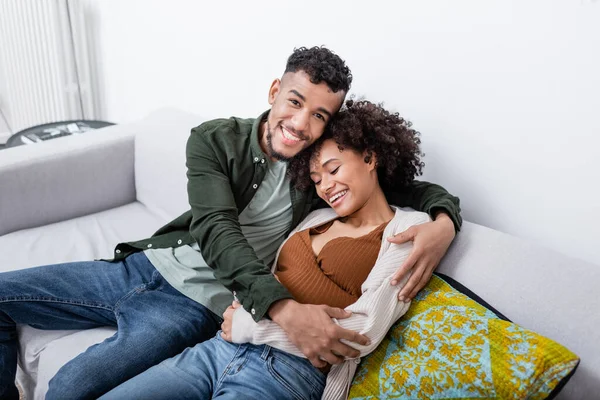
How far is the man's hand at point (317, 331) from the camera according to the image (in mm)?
1154

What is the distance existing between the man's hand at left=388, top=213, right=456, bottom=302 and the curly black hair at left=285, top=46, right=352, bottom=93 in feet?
1.36

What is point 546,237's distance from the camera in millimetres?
1451

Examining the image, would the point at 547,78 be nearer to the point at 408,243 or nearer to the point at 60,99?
the point at 408,243

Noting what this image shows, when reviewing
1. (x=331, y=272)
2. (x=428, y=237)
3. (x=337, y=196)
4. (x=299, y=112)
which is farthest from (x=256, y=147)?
(x=428, y=237)

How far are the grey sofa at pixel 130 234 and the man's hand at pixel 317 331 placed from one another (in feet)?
1.06

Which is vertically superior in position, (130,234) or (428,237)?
(428,237)

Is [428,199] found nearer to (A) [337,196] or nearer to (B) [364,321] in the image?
(A) [337,196]

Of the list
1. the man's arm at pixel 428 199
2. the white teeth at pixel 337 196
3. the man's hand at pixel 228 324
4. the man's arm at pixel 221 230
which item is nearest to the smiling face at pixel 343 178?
the white teeth at pixel 337 196

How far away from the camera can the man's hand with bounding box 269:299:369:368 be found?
115 centimetres

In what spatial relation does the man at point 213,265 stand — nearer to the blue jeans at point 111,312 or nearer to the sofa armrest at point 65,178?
the blue jeans at point 111,312

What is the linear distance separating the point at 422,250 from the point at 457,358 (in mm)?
264

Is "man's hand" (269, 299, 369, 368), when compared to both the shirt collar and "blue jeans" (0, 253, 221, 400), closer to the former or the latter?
"blue jeans" (0, 253, 221, 400)

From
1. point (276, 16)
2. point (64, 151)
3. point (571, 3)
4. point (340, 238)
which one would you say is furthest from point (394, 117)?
point (64, 151)

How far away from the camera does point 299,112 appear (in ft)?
4.68
